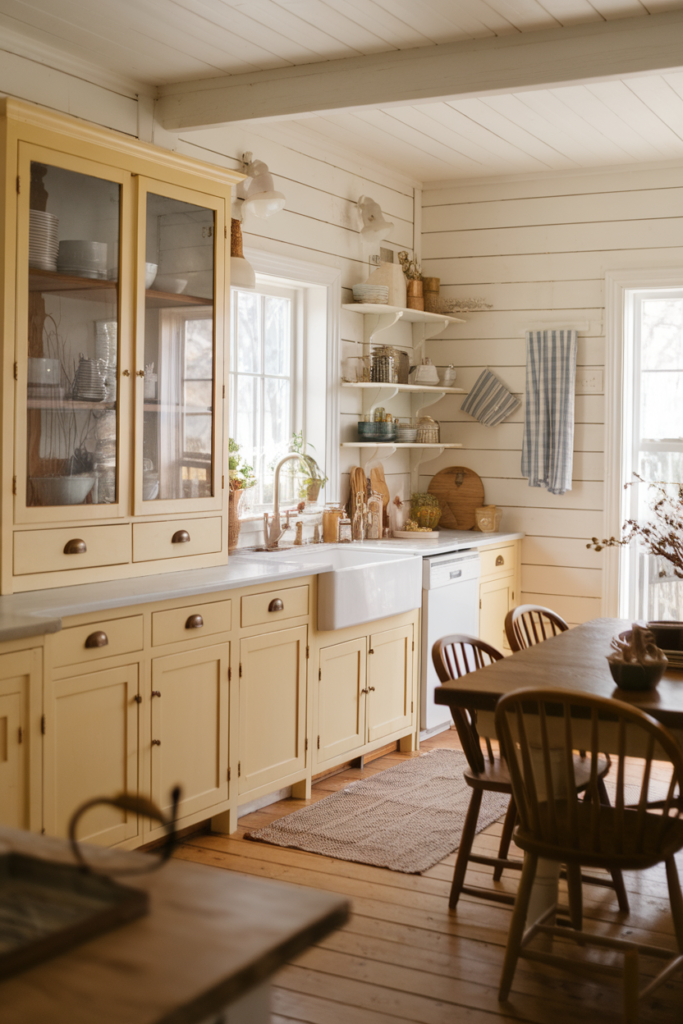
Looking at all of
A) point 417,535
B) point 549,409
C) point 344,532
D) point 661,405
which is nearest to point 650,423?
point 661,405

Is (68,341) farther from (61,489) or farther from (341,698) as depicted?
(341,698)

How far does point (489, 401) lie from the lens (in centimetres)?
569

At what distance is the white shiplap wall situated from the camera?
5277 mm

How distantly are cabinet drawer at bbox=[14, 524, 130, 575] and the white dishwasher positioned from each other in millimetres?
1760

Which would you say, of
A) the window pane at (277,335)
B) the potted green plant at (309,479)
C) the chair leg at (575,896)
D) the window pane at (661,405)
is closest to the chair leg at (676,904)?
the chair leg at (575,896)

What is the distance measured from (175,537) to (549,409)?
8.71 ft

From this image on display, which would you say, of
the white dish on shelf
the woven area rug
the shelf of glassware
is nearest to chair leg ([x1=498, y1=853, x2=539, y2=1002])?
the woven area rug

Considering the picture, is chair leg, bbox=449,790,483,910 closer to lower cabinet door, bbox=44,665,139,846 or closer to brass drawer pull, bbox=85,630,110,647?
lower cabinet door, bbox=44,665,139,846

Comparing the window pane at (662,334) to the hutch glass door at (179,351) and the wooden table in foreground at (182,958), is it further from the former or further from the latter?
the wooden table in foreground at (182,958)

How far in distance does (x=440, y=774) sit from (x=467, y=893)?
1319 millimetres

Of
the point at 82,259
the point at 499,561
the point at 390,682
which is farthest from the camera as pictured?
the point at 499,561

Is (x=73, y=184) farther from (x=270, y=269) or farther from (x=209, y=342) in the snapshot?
(x=270, y=269)

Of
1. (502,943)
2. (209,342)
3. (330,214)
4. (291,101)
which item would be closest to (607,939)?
(502,943)

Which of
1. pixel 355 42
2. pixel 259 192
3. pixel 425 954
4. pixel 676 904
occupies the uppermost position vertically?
pixel 355 42
